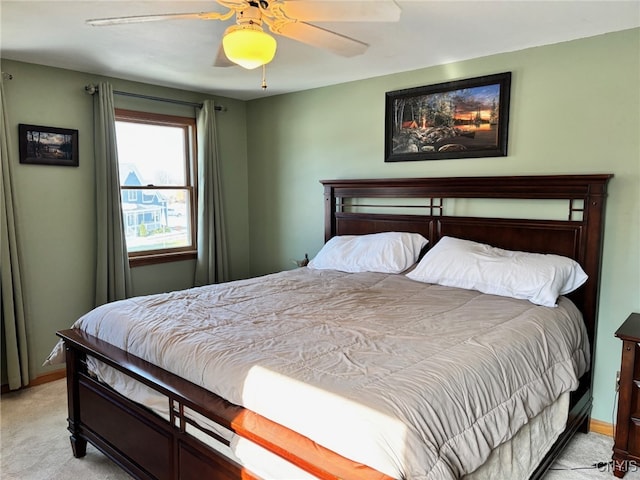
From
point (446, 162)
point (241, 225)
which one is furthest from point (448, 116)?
point (241, 225)

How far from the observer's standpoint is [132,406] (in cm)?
217

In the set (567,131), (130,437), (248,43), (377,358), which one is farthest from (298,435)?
(567,131)

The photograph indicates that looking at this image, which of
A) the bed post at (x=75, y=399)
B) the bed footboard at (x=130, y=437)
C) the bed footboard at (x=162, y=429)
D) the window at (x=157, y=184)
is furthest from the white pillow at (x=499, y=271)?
the window at (x=157, y=184)

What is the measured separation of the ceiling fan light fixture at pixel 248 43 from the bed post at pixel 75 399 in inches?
71.7

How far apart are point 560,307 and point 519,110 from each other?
4.57 feet

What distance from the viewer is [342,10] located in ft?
6.41

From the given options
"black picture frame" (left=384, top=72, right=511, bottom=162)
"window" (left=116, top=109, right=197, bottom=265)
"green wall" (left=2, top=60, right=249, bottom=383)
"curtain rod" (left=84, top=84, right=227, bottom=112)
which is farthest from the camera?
"window" (left=116, top=109, right=197, bottom=265)

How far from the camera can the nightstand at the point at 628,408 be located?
7.77 feet

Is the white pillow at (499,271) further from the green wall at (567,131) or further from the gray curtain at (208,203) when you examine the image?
the gray curtain at (208,203)

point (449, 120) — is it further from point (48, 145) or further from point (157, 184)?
point (48, 145)

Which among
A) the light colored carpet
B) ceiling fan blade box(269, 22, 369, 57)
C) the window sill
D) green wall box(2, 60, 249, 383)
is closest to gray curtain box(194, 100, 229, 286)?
the window sill

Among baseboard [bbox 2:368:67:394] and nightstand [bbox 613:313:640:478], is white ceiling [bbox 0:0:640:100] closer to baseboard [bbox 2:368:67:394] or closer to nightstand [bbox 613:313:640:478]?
nightstand [bbox 613:313:640:478]

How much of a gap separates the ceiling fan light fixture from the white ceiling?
Result: 0.58m

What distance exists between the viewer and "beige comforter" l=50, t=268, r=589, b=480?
1432 millimetres
